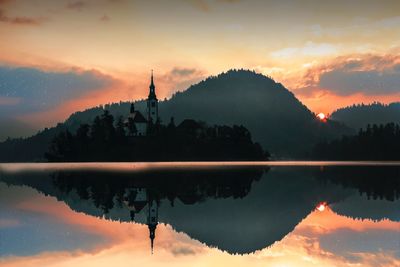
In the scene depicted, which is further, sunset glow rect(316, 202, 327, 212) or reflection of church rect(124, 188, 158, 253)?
sunset glow rect(316, 202, 327, 212)

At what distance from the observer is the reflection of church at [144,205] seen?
1280 inches

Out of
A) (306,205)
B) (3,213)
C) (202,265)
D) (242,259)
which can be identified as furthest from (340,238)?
(3,213)

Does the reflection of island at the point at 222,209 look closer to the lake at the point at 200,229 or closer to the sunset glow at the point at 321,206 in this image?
the lake at the point at 200,229

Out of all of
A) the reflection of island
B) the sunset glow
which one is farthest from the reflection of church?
the sunset glow

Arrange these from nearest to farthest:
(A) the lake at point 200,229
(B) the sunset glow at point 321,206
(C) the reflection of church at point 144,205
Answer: (A) the lake at point 200,229 < (C) the reflection of church at point 144,205 < (B) the sunset glow at point 321,206

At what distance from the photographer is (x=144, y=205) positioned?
42094 mm

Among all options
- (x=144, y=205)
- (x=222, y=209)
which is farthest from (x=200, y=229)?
(x=144, y=205)

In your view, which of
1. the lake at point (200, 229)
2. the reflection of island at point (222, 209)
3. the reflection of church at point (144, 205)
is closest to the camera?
the lake at point (200, 229)

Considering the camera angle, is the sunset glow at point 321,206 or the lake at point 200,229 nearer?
the lake at point 200,229

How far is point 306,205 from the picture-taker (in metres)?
44.6

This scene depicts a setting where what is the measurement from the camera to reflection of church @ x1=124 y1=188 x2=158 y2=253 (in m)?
Answer: 32.5

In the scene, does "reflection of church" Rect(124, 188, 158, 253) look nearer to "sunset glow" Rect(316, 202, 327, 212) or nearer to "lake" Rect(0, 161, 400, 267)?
"lake" Rect(0, 161, 400, 267)

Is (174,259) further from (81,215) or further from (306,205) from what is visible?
(306,205)

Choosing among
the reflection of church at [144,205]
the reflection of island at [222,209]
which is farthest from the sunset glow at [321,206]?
the reflection of church at [144,205]
